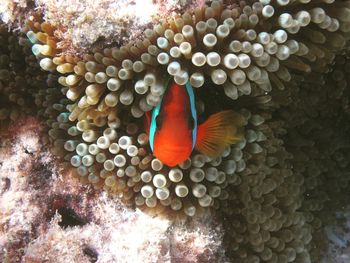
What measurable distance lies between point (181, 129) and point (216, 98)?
46 centimetres

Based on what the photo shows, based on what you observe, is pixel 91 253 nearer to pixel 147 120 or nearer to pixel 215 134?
pixel 147 120

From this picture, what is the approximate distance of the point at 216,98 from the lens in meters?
2.15

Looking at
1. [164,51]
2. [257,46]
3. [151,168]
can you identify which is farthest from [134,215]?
[257,46]

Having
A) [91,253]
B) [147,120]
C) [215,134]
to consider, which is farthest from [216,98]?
[91,253]

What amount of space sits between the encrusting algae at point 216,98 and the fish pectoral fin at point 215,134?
6 cm

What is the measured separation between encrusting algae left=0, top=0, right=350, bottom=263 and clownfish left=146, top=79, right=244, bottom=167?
6 centimetres

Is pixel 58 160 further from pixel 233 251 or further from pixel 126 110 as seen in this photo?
pixel 233 251

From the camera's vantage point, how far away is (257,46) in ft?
5.77

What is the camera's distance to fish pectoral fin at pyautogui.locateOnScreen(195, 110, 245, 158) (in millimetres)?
1953

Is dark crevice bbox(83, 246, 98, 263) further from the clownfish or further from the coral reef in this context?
the clownfish

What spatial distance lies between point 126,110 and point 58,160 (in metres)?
0.51

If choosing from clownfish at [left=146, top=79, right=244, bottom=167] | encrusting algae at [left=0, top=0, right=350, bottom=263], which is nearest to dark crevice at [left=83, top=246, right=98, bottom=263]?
encrusting algae at [left=0, top=0, right=350, bottom=263]

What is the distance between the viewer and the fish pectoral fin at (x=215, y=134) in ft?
6.41

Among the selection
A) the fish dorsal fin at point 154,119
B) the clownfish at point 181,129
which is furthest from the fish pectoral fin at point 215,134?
the fish dorsal fin at point 154,119
